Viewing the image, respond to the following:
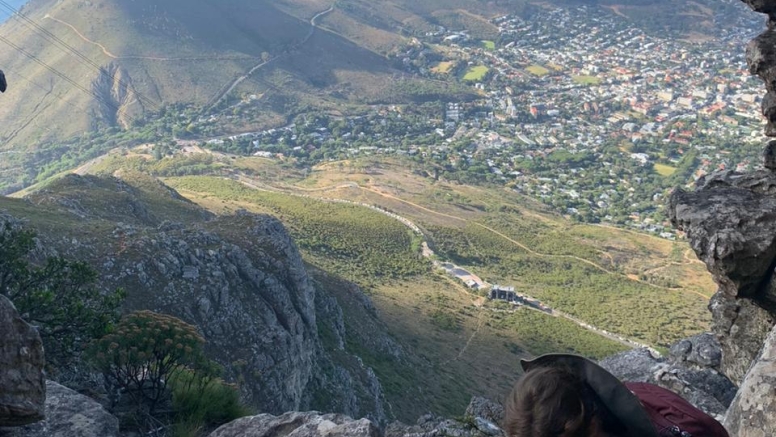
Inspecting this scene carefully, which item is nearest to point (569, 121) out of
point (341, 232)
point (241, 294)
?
point (341, 232)

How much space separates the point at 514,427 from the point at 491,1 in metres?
208

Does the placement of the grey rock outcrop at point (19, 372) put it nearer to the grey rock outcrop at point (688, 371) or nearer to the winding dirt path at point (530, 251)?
the grey rock outcrop at point (688, 371)

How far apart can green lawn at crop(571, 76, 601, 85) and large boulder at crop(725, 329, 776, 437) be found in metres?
153

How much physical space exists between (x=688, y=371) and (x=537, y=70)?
157377 millimetres

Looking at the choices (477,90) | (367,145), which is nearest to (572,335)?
(367,145)

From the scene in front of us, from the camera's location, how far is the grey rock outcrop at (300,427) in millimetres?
7223

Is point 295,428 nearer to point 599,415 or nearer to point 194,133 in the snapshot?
point 599,415

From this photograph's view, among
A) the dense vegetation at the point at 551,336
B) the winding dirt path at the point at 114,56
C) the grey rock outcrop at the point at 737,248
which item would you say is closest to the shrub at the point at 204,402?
the grey rock outcrop at the point at 737,248

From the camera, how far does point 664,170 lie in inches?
4102

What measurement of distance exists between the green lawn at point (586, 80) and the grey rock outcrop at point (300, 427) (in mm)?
151606

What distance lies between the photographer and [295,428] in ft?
24.8

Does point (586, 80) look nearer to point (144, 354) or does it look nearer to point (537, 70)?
point (537, 70)

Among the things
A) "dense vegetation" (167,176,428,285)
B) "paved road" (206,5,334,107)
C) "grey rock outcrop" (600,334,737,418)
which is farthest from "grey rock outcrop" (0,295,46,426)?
"paved road" (206,5,334,107)

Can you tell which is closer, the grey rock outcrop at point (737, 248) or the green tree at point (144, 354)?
the green tree at point (144, 354)
